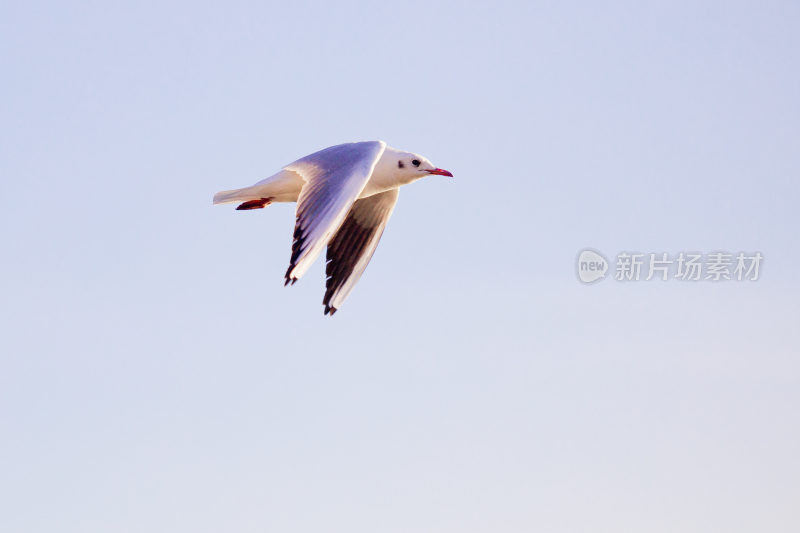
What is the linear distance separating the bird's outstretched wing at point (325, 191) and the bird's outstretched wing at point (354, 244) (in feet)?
2.36

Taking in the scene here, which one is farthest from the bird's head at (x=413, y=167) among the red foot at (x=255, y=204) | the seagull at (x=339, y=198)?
the red foot at (x=255, y=204)

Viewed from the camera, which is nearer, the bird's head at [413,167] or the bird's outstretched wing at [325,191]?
the bird's outstretched wing at [325,191]

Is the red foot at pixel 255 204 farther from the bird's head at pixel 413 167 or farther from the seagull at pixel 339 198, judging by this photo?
the bird's head at pixel 413 167

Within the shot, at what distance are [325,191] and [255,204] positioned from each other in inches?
39.2

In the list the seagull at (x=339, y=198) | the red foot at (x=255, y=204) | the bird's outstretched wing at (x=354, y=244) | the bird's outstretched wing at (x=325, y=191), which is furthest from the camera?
the bird's outstretched wing at (x=354, y=244)

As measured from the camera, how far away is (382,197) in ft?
27.1

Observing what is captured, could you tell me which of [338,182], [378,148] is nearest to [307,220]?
[338,182]

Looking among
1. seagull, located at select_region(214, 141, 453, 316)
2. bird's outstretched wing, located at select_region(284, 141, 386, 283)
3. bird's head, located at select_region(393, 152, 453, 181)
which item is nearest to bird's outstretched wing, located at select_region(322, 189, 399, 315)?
seagull, located at select_region(214, 141, 453, 316)

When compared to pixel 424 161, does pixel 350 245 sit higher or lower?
lower

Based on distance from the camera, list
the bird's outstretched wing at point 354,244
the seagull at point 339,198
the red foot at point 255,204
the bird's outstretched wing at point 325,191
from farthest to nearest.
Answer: the bird's outstretched wing at point 354,244
the red foot at point 255,204
the seagull at point 339,198
the bird's outstretched wing at point 325,191

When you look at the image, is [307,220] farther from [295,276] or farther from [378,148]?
[378,148]

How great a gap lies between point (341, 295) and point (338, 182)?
45.7 inches

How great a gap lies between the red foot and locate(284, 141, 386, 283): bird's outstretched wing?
36 centimetres

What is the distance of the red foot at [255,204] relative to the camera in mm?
7711
